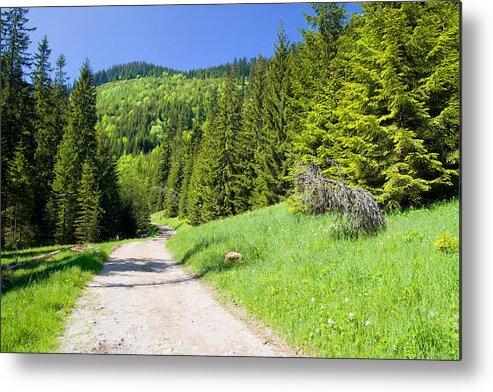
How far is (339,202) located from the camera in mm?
6586

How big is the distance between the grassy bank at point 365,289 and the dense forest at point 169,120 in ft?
2.95

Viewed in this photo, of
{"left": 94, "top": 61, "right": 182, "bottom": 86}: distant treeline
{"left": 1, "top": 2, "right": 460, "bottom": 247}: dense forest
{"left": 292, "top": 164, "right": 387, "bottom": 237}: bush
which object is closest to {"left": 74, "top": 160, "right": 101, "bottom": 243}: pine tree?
{"left": 1, "top": 2, "right": 460, "bottom": 247}: dense forest

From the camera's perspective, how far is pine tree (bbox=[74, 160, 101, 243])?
693 cm

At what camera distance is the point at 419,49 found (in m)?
6.12

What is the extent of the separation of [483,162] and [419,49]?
214cm

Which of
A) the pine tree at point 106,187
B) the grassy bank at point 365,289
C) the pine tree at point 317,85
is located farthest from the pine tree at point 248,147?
the grassy bank at point 365,289

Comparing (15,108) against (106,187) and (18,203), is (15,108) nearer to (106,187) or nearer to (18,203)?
(18,203)

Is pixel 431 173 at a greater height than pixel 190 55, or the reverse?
pixel 190 55

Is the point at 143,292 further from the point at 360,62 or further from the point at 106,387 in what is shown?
the point at 360,62

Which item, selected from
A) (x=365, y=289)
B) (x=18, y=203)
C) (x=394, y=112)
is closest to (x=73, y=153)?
(x=18, y=203)

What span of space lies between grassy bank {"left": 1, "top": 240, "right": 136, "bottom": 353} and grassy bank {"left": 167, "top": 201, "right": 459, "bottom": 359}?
2465mm

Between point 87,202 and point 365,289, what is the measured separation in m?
4.96

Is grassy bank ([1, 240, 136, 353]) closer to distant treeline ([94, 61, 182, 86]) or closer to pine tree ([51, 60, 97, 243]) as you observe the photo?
pine tree ([51, 60, 97, 243])

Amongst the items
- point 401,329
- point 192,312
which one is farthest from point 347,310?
point 192,312
